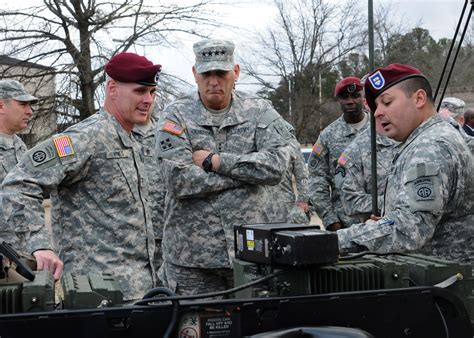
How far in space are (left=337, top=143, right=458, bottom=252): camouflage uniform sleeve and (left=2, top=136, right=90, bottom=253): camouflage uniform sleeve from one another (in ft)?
4.53

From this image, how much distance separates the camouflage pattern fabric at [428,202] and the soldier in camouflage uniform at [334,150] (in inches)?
123

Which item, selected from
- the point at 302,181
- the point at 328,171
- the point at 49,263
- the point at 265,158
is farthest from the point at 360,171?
the point at 49,263

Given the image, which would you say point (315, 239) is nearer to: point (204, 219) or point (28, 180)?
point (28, 180)

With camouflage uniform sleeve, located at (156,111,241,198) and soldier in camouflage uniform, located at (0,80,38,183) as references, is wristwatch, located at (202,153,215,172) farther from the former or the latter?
soldier in camouflage uniform, located at (0,80,38,183)

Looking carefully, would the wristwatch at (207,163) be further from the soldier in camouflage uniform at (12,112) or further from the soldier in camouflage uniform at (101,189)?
the soldier in camouflage uniform at (12,112)

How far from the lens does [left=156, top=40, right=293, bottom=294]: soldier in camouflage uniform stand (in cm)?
446

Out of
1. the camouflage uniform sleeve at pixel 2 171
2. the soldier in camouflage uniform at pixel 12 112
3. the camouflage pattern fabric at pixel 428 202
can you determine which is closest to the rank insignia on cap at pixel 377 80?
the camouflage pattern fabric at pixel 428 202

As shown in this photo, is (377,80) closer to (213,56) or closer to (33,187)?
(213,56)

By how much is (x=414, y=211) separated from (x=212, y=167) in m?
1.50

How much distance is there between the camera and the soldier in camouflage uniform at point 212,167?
176 inches

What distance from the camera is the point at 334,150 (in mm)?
6922

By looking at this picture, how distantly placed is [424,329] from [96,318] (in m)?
1.06

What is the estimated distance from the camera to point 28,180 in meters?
3.65

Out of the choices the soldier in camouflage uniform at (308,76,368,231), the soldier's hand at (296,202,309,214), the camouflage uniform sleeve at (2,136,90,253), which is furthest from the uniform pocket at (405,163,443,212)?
the soldier's hand at (296,202,309,214)
